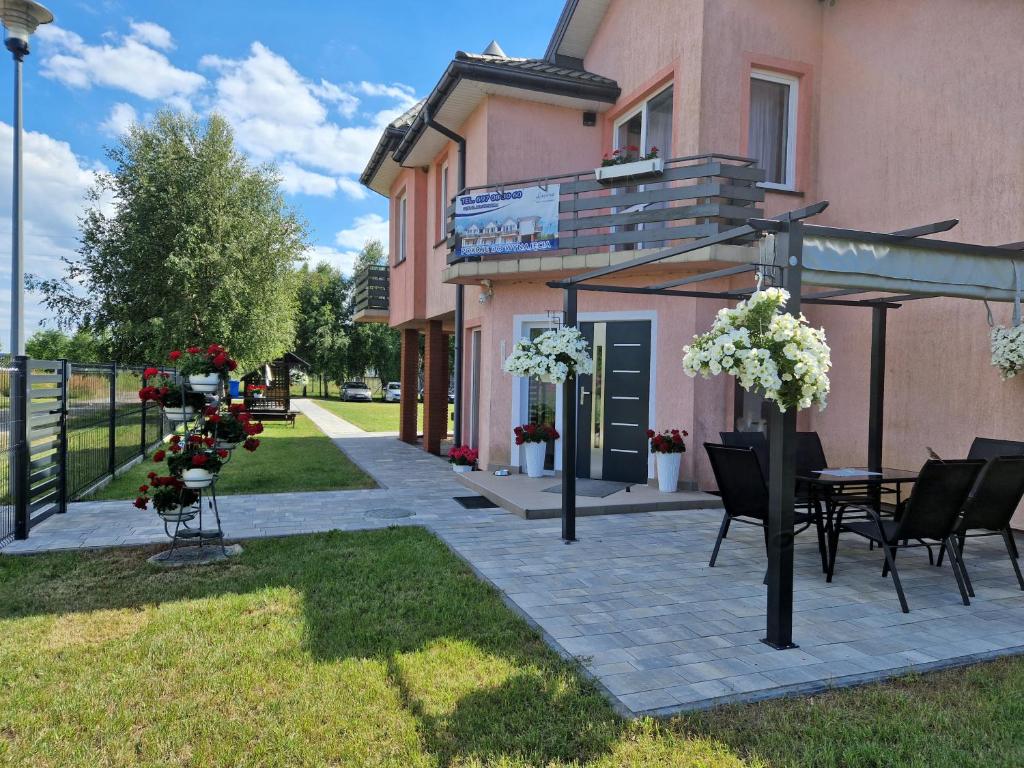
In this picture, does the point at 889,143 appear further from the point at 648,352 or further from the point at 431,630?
the point at 431,630

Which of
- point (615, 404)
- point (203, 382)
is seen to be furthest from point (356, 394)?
point (203, 382)

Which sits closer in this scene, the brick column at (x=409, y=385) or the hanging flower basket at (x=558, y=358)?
the hanging flower basket at (x=558, y=358)

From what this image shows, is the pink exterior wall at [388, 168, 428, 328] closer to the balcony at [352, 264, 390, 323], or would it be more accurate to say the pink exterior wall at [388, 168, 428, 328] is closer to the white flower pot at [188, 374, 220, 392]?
the balcony at [352, 264, 390, 323]

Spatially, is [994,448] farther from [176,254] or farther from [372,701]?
[176,254]

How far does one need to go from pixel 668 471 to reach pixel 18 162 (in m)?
7.97

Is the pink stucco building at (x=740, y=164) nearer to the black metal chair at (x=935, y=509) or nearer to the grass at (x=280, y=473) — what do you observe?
the grass at (x=280, y=473)

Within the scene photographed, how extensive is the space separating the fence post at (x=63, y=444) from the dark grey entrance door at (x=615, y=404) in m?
6.29

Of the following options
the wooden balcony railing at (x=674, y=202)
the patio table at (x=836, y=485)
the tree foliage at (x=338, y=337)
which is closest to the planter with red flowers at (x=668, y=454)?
the patio table at (x=836, y=485)

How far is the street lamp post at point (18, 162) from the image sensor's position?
652cm

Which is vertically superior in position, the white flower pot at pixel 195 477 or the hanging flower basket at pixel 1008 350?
the hanging flower basket at pixel 1008 350

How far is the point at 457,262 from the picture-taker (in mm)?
10320

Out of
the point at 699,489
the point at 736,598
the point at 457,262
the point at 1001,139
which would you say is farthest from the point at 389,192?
the point at 736,598

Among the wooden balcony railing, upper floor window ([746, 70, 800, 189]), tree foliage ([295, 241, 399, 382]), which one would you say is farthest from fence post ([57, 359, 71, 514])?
tree foliage ([295, 241, 399, 382])

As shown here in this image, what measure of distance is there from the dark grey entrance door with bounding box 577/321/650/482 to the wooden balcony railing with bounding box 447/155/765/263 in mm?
1296
